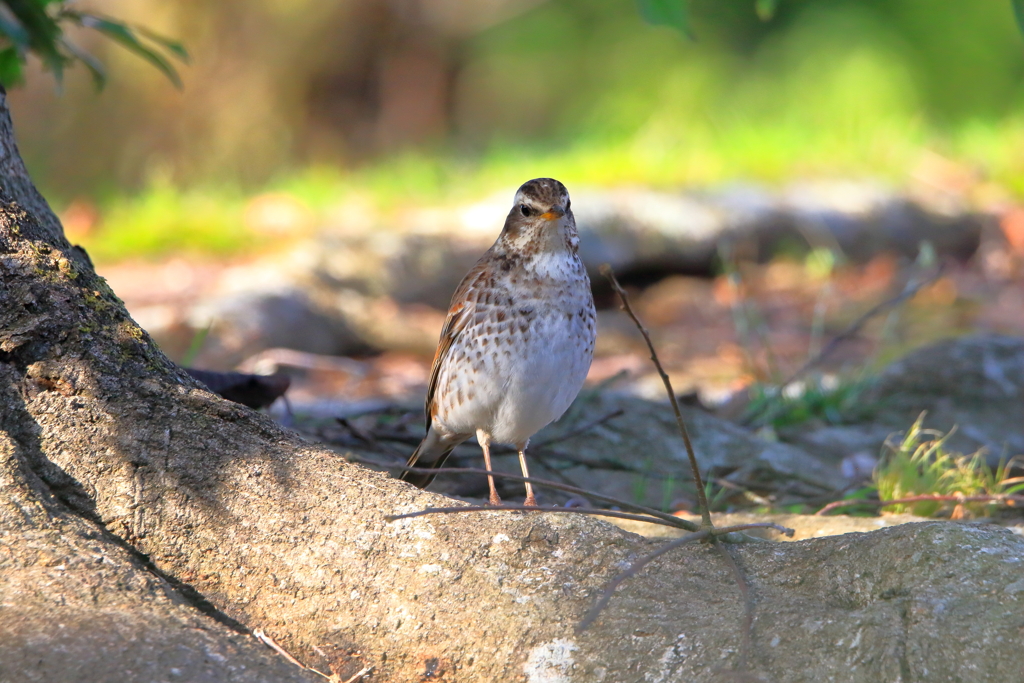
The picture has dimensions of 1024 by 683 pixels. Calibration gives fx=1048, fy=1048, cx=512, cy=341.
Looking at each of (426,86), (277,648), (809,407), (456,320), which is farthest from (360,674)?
(426,86)

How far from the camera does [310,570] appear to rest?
241cm

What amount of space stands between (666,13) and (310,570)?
2.05m

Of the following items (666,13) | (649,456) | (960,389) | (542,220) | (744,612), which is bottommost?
(960,389)

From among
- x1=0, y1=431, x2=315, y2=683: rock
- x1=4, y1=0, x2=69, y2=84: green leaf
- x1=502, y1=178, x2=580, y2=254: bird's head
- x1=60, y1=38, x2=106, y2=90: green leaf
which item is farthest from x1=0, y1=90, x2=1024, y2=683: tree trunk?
x1=60, y1=38, x2=106, y2=90: green leaf

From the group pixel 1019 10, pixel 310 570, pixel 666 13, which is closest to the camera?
pixel 310 570

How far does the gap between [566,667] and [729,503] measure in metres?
2.07

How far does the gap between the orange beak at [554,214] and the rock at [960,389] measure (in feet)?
8.04

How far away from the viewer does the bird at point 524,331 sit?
3.43m

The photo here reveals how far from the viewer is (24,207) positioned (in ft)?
9.41

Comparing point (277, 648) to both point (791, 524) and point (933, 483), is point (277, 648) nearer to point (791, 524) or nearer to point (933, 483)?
point (791, 524)

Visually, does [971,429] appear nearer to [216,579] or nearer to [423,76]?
[216,579]

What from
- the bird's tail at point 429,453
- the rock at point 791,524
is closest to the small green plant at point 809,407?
the rock at point 791,524

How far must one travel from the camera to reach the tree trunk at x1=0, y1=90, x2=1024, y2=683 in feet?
7.10

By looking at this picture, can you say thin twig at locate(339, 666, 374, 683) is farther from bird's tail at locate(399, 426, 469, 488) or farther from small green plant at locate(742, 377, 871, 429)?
small green plant at locate(742, 377, 871, 429)
